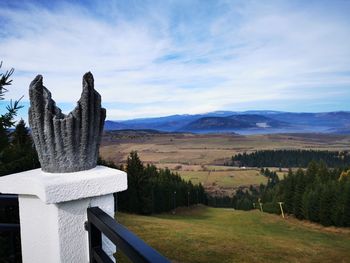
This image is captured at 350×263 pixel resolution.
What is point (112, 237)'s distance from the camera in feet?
5.54

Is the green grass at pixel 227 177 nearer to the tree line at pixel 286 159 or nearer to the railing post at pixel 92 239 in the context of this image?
the tree line at pixel 286 159

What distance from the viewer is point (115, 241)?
1.63 meters

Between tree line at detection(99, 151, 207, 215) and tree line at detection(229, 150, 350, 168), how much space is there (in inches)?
4418

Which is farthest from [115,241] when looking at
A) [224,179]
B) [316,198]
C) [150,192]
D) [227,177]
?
[227,177]

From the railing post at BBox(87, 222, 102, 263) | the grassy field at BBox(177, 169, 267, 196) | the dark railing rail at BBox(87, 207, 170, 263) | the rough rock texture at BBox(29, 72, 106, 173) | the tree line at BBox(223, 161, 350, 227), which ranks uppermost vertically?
the rough rock texture at BBox(29, 72, 106, 173)

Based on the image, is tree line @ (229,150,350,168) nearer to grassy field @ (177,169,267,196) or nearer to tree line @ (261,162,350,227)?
grassy field @ (177,169,267,196)

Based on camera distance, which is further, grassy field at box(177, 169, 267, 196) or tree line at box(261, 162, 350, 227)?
grassy field at box(177, 169, 267, 196)

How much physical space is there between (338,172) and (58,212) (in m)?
73.3

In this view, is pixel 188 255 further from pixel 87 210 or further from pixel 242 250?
pixel 87 210

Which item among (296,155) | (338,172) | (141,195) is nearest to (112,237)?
(141,195)

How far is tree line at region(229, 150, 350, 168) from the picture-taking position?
168000 mm

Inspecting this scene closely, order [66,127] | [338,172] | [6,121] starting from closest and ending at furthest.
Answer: [66,127] → [6,121] → [338,172]

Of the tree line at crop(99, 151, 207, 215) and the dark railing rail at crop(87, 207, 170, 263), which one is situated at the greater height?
the dark railing rail at crop(87, 207, 170, 263)

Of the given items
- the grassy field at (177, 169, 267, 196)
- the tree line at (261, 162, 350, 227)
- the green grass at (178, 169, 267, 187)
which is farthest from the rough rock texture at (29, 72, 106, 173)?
the green grass at (178, 169, 267, 187)
